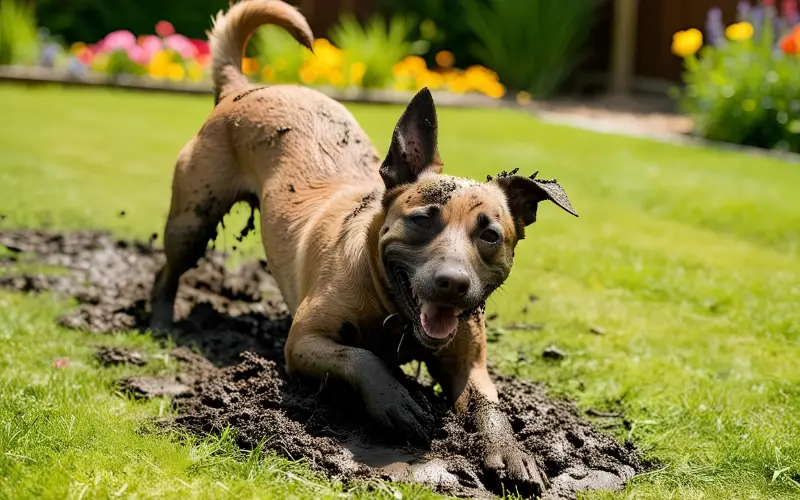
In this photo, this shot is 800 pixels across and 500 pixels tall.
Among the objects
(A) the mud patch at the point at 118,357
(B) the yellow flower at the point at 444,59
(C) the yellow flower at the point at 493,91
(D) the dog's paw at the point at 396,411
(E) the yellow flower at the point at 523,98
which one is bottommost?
(E) the yellow flower at the point at 523,98

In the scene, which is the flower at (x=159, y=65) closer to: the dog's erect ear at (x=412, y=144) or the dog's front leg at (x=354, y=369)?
the dog's front leg at (x=354, y=369)

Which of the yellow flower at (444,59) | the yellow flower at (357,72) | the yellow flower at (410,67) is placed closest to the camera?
the yellow flower at (357,72)

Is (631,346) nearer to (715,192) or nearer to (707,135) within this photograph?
(715,192)

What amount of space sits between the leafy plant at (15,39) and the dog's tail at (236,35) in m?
11.7

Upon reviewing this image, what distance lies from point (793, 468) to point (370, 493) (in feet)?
5.63

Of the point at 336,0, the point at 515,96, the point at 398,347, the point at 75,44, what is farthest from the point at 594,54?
the point at 398,347

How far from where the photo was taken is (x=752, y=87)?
12.2 metres

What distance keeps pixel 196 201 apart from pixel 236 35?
1114 mm

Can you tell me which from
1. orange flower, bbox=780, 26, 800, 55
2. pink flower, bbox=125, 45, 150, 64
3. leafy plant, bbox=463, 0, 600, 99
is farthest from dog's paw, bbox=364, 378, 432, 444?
leafy plant, bbox=463, 0, 600, 99

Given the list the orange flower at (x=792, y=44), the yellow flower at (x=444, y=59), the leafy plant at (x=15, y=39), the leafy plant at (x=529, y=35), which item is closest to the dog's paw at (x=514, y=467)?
the orange flower at (x=792, y=44)

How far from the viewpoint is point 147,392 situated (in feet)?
15.1

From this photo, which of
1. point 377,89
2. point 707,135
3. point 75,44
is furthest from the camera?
point 75,44

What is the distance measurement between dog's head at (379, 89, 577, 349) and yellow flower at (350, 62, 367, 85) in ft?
39.9

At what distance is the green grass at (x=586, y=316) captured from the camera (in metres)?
3.72
